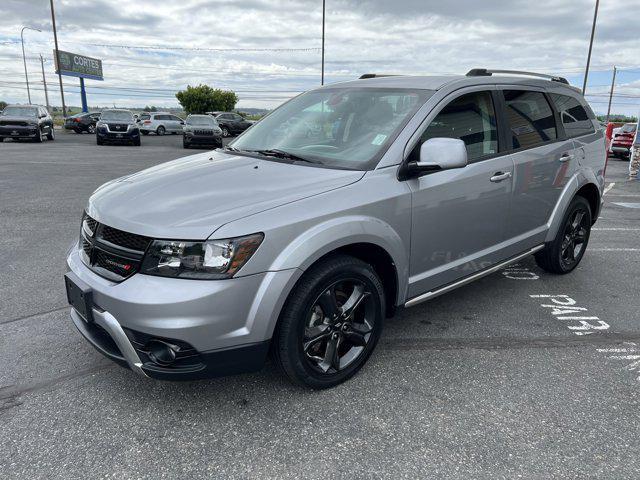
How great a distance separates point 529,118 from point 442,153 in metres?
1.61

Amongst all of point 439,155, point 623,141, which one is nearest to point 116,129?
point 623,141

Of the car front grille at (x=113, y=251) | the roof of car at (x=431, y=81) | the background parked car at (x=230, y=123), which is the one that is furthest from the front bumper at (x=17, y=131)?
the car front grille at (x=113, y=251)

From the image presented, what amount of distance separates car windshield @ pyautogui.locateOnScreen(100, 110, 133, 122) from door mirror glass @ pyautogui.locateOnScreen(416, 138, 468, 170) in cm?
2251

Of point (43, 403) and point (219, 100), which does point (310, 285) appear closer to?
point (43, 403)

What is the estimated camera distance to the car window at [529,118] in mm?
3891

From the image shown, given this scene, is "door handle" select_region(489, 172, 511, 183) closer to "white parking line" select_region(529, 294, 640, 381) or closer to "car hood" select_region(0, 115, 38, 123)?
"white parking line" select_region(529, 294, 640, 381)

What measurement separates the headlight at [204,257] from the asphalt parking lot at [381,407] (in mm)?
825

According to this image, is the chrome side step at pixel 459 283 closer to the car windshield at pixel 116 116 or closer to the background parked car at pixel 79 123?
the car windshield at pixel 116 116

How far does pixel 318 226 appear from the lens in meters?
2.63

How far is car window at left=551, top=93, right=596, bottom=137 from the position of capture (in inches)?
179

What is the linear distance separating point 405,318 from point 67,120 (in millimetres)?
35153

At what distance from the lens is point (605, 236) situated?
6.79 meters

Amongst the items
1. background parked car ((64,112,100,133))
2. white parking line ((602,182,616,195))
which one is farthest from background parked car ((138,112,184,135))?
white parking line ((602,182,616,195))

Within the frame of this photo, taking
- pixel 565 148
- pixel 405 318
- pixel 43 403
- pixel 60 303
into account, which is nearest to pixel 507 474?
pixel 405 318
